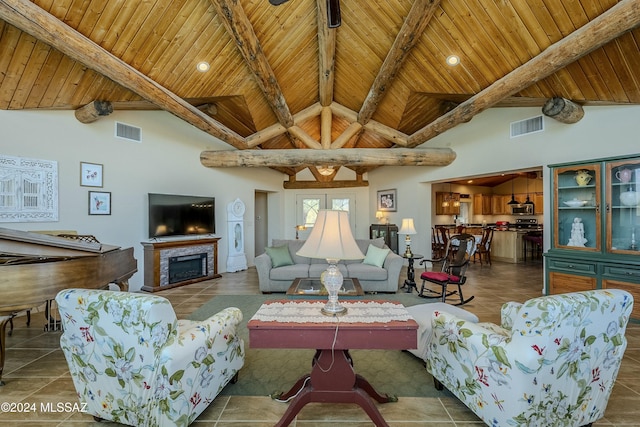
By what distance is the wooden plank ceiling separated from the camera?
2719 mm

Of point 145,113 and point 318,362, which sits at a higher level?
point 145,113

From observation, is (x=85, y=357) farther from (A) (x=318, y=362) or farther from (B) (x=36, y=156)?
(B) (x=36, y=156)

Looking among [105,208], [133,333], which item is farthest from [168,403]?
[105,208]

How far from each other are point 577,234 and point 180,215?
6271 mm

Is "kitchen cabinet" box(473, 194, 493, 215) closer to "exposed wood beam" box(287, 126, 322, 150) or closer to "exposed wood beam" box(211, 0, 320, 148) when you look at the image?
"exposed wood beam" box(287, 126, 322, 150)

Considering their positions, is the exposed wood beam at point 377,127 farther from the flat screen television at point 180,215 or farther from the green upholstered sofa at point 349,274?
the flat screen television at point 180,215

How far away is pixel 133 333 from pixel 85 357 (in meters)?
0.42

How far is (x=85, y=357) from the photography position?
5.57ft

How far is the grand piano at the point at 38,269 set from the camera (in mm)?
2033

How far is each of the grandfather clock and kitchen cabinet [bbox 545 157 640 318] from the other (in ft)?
18.6

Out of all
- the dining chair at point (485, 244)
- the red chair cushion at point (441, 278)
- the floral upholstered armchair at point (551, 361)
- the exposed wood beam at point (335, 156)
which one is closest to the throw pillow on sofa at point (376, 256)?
the red chair cushion at point (441, 278)

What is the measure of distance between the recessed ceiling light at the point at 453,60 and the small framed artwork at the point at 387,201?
14.4ft

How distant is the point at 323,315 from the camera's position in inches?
72.0

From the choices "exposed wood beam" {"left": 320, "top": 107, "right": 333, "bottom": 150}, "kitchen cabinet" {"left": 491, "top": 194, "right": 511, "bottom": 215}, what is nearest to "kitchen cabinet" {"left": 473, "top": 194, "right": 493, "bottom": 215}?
"kitchen cabinet" {"left": 491, "top": 194, "right": 511, "bottom": 215}
